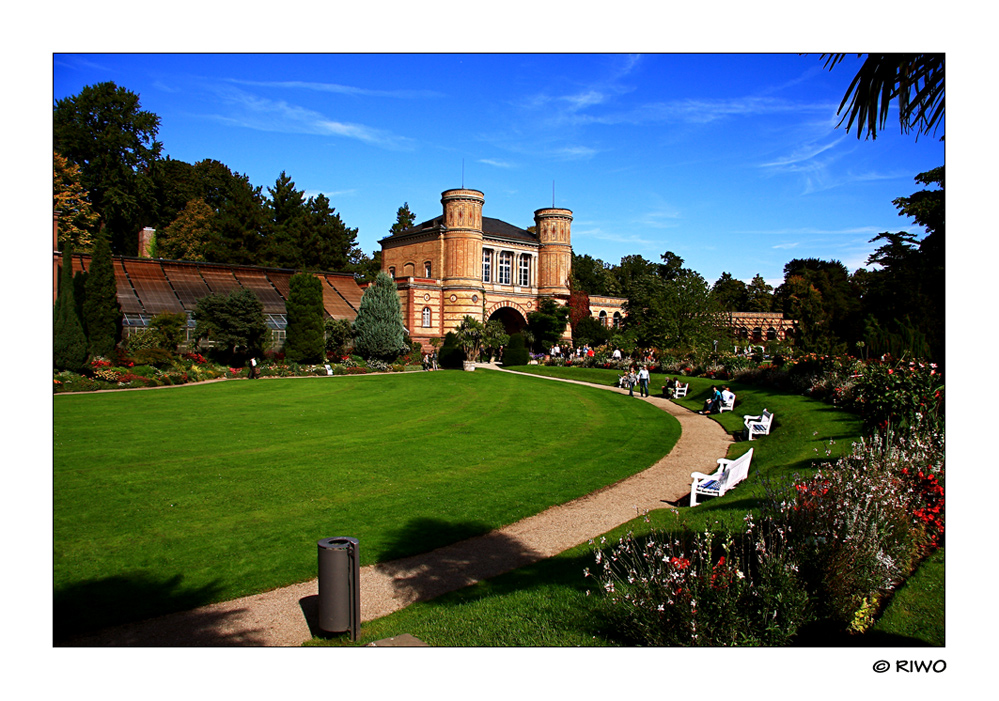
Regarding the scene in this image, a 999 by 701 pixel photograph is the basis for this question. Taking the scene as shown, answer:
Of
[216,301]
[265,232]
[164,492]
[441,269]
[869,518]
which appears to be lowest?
[164,492]

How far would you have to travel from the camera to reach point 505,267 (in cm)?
5069

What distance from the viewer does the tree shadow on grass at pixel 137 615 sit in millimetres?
5102

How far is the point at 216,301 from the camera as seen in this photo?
31.0 metres

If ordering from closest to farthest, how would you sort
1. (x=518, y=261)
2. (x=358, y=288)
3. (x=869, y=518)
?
(x=869, y=518) → (x=358, y=288) → (x=518, y=261)

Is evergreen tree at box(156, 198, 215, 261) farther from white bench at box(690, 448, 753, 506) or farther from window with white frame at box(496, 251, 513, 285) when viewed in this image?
white bench at box(690, 448, 753, 506)

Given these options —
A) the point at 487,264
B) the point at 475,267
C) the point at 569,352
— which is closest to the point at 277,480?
the point at 569,352

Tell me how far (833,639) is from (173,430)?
1318cm

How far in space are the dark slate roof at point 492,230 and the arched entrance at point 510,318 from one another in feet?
18.9

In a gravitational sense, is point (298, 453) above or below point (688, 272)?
below

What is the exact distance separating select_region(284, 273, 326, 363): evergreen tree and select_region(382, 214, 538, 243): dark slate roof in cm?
1541

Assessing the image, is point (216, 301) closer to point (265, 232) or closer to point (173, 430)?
point (173, 430)

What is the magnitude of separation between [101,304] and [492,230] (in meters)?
29.3

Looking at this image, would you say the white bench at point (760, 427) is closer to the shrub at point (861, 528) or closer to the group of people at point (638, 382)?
the shrub at point (861, 528)

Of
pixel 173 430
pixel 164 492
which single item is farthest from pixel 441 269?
pixel 164 492
